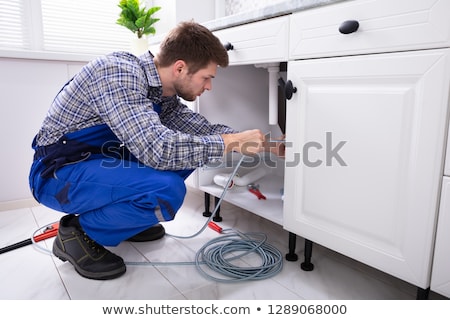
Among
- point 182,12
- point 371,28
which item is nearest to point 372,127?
point 371,28

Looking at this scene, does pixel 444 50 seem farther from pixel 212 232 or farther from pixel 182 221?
pixel 182 221

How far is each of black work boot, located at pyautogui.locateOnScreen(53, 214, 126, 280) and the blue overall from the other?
0.04m

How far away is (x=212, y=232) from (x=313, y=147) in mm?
708

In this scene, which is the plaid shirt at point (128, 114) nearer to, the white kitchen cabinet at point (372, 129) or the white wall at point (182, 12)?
the white kitchen cabinet at point (372, 129)

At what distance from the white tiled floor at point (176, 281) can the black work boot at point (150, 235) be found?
1.0 inches

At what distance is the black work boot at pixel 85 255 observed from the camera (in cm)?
118

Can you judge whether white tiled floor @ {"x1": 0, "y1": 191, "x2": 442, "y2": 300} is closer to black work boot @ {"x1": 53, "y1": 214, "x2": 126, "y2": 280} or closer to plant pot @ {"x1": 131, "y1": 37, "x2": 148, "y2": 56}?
black work boot @ {"x1": 53, "y1": 214, "x2": 126, "y2": 280}

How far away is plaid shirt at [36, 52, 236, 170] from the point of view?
1.02 m

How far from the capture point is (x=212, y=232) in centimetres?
160

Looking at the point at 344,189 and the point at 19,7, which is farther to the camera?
the point at 19,7

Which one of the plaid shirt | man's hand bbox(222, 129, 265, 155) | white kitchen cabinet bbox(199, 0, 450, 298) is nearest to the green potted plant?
the plaid shirt

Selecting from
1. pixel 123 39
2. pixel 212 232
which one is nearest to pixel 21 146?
pixel 123 39

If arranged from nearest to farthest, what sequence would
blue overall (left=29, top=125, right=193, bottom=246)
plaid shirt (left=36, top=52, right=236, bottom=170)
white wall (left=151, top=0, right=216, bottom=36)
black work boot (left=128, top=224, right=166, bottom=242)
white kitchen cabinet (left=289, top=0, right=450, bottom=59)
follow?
white kitchen cabinet (left=289, top=0, right=450, bottom=59) → plaid shirt (left=36, top=52, right=236, bottom=170) → blue overall (left=29, top=125, right=193, bottom=246) → black work boot (left=128, top=224, right=166, bottom=242) → white wall (left=151, top=0, right=216, bottom=36)

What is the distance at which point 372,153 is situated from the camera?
0.95 m
